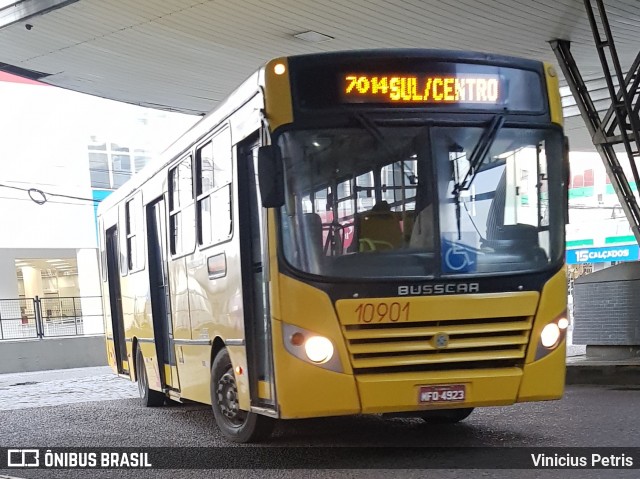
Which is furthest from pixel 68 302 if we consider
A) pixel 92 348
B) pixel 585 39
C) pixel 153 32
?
pixel 585 39

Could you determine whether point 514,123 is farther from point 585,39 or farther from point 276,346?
point 585,39

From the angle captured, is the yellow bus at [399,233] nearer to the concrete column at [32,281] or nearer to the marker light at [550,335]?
the marker light at [550,335]

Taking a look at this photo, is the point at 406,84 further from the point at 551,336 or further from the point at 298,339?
the point at 551,336

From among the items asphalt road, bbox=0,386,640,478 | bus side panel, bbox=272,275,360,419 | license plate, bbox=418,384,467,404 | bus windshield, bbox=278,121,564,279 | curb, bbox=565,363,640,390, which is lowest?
curb, bbox=565,363,640,390

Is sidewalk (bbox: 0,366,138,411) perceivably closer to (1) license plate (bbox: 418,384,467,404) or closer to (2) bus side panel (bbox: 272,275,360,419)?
Result: (2) bus side panel (bbox: 272,275,360,419)

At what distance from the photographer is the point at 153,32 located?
13.8 metres

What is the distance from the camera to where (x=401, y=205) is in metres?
6.05

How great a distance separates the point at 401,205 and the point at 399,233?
20cm

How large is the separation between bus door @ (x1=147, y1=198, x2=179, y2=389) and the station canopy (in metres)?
3.97

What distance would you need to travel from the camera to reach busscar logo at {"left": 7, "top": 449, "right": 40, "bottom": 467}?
7.09 m

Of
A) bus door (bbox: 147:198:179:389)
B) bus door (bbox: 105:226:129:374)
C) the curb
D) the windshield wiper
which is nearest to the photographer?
the windshield wiper

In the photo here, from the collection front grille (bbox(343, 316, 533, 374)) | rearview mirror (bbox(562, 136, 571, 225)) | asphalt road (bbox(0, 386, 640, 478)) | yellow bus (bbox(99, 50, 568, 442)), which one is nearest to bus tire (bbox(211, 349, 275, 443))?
asphalt road (bbox(0, 386, 640, 478))

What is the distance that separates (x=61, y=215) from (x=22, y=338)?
751 cm

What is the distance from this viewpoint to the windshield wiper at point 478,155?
6.12m
